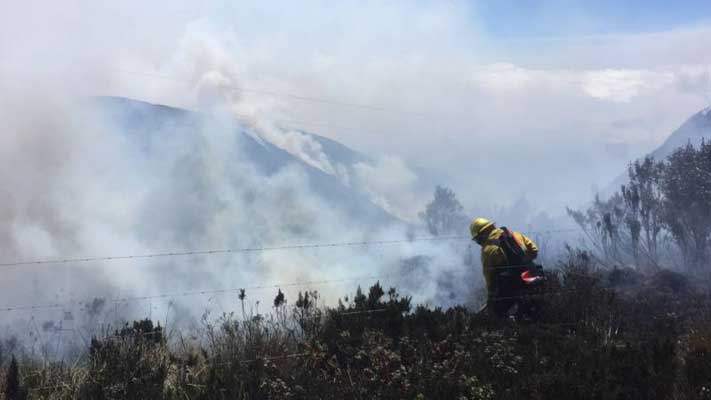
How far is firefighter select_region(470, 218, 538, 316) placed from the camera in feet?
26.0

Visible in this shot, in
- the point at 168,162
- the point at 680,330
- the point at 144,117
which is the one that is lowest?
the point at 680,330

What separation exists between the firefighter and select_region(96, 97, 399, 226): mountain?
42.1m

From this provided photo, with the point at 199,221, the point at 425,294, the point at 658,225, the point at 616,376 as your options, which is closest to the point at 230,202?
the point at 199,221

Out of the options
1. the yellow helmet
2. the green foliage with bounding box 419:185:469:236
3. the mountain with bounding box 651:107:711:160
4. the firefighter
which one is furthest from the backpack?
the mountain with bounding box 651:107:711:160

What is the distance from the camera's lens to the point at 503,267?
25.9 ft

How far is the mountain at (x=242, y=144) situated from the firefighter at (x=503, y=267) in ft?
138

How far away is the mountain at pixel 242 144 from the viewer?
160 feet

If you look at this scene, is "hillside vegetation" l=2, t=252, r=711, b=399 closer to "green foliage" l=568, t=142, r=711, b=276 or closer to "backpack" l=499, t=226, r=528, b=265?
"backpack" l=499, t=226, r=528, b=265

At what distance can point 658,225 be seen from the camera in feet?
83.2

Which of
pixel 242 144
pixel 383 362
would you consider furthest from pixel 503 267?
pixel 242 144

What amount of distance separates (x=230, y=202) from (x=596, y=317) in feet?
128

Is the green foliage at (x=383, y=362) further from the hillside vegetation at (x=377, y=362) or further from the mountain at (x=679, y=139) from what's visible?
the mountain at (x=679, y=139)

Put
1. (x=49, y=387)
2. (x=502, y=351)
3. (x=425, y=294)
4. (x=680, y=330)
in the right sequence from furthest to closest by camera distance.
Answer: (x=425, y=294) → (x=680, y=330) → (x=502, y=351) → (x=49, y=387)

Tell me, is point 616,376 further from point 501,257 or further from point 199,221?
point 199,221
